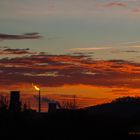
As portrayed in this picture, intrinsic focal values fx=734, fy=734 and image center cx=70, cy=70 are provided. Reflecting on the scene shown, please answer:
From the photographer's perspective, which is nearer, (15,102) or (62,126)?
(62,126)

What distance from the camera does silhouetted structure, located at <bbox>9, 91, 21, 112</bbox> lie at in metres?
73.5

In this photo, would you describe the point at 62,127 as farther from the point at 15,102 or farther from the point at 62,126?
the point at 15,102

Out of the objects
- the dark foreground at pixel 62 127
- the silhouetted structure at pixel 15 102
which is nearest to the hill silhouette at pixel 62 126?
the dark foreground at pixel 62 127

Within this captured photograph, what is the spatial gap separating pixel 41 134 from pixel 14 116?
15.3ft

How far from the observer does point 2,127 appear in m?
63.1

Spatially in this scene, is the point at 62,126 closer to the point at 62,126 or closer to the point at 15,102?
the point at 62,126

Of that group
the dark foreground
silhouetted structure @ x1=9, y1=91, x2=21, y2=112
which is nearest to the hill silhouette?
the dark foreground

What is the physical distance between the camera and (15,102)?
3041 inches

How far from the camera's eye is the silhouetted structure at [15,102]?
73.5 m

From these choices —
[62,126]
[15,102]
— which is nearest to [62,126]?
[62,126]

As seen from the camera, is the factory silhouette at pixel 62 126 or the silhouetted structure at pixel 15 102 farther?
the silhouetted structure at pixel 15 102

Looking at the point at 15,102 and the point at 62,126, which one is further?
the point at 15,102

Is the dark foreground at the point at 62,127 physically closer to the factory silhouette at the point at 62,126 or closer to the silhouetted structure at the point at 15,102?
the factory silhouette at the point at 62,126

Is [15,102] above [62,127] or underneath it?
above
